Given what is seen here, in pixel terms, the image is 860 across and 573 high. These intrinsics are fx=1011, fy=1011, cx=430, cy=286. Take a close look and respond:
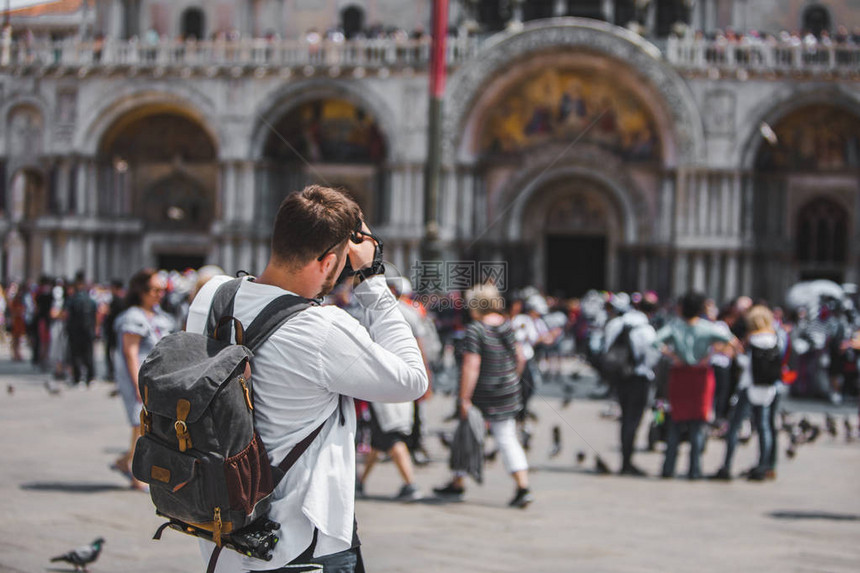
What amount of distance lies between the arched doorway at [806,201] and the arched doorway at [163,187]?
1633 cm

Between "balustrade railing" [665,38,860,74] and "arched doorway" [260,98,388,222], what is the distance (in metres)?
8.67

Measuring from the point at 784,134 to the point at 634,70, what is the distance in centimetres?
474

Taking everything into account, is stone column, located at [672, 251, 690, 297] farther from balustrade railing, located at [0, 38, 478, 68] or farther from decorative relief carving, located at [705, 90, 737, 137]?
balustrade railing, located at [0, 38, 478, 68]

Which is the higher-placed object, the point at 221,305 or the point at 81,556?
the point at 221,305

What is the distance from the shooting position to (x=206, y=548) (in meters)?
3.53

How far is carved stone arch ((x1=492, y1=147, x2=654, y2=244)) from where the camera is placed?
28.5 meters

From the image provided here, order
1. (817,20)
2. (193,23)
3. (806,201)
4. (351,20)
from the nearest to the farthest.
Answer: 1. (806,201)
2. (817,20)
3. (351,20)
4. (193,23)

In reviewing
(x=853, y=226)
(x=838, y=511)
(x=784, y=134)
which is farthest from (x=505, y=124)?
(x=838, y=511)

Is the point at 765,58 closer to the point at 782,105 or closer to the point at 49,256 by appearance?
the point at 782,105

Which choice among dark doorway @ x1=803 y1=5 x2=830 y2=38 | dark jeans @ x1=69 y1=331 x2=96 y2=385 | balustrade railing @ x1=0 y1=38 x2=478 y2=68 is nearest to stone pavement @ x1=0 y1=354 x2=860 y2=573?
dark jeans @ x1=69 y1=331 x2=96 y2=385

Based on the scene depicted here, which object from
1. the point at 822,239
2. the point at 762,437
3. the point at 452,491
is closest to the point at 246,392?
the point at 452,491

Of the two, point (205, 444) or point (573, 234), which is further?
point (573, 234)

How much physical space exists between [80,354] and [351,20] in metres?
17.7

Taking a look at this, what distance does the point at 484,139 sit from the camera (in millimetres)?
29094
